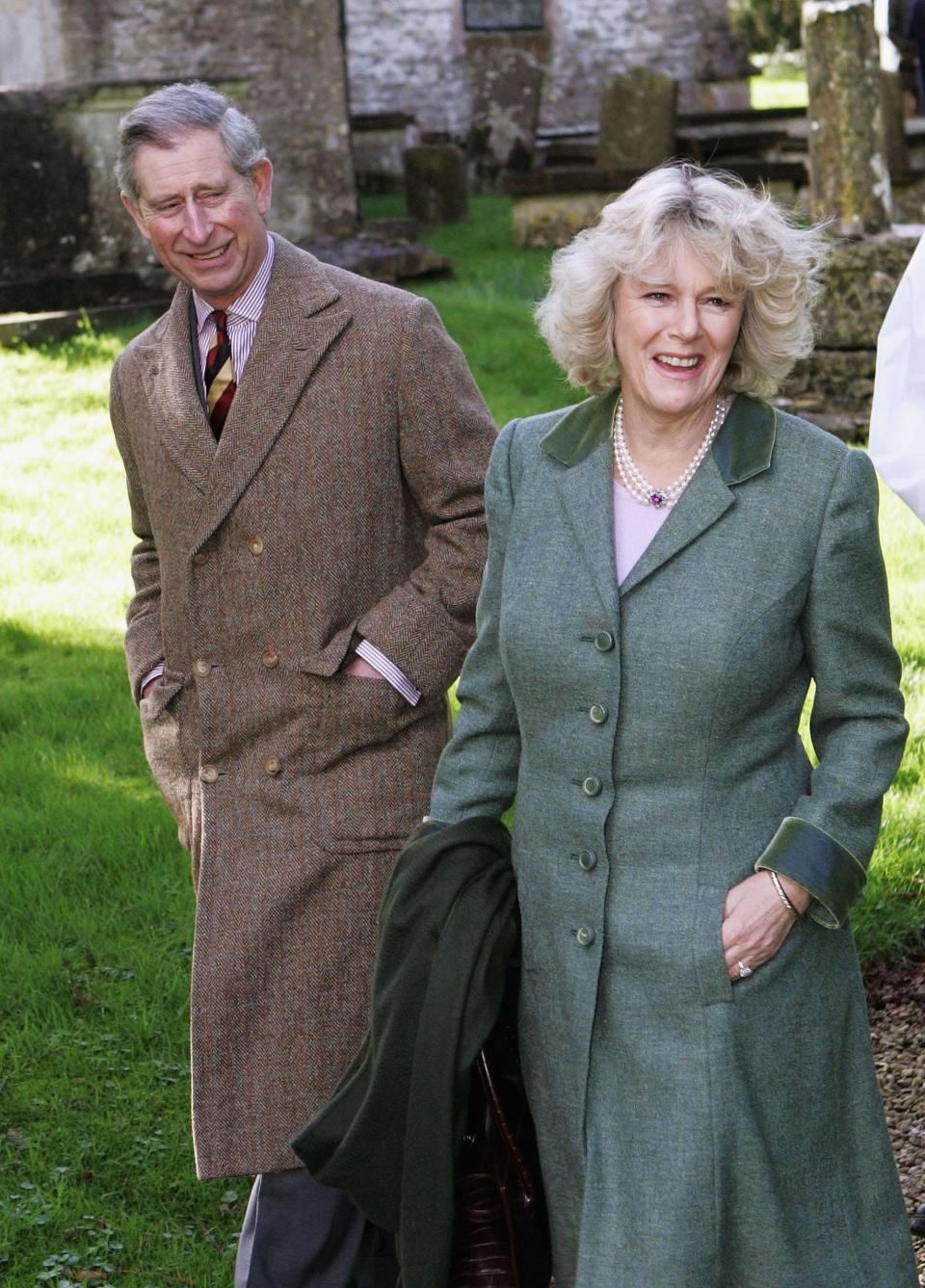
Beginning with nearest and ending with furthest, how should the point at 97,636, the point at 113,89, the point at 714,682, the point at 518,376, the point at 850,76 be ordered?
1. the point at 714,682
2. the point at 97,636
3. the point at 850,76
4. the point at 518,376
5. the point at 113,89

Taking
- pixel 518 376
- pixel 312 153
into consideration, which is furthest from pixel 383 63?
pixel 518 376

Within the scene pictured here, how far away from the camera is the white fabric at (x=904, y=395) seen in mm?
2875

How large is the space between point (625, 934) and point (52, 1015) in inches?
97.8

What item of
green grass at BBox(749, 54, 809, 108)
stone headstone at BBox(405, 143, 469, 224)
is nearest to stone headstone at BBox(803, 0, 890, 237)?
stone headstone at BBox(405, 143, 469, 224)

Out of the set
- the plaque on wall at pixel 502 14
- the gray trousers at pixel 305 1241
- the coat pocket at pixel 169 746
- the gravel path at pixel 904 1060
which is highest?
the plaque on wall at pixel 502 14

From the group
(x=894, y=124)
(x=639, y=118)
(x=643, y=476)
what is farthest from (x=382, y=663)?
(x=894, y=124)

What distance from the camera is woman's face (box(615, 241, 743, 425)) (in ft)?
8.81

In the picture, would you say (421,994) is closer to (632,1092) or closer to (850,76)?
(632,1092)

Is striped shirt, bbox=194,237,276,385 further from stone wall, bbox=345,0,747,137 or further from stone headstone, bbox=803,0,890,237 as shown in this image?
stone wall, bbox=345,0,747,137

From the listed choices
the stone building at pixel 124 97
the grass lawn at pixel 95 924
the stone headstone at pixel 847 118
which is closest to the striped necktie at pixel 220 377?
the grass lawn at pixel 95 924

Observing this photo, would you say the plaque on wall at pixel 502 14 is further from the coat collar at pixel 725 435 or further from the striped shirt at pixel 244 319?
the coat collar at pixel 725 435

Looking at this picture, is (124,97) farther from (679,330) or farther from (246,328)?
(679,330)

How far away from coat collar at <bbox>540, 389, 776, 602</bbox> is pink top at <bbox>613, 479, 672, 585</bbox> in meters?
0.02

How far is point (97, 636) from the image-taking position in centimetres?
725
